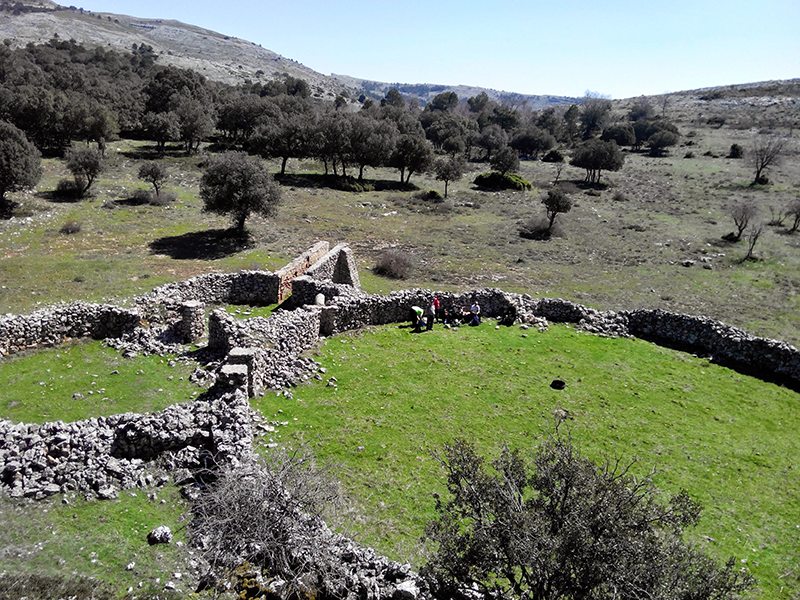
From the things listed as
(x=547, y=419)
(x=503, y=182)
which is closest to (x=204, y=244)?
(x=547, y=419)

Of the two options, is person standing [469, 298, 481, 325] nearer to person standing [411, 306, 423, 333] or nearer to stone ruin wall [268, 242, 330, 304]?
person standing [411, 306, 423, 333]

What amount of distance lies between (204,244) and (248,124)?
143 feet

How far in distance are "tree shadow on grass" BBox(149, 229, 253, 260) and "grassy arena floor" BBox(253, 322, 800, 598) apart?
43.5ft

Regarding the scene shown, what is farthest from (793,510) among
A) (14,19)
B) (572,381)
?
(14,19)

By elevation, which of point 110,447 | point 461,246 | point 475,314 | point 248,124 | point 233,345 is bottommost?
point 110,447

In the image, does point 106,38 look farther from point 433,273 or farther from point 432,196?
point 433,273

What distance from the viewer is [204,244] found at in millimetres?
29516

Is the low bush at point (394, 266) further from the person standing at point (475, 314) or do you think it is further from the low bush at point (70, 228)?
the low bush at point (70, 228)

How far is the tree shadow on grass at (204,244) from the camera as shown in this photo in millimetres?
27578

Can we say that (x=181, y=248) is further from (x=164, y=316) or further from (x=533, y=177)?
(x=533, y=177)

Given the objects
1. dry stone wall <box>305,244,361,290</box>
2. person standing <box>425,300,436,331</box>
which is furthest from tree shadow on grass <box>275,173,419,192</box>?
person standing <box>425,300,436,331</box>

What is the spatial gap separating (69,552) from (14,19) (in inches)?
7304

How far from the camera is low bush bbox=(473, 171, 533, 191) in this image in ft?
184

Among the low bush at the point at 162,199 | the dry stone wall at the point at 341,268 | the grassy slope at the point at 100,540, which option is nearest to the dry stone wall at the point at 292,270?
the dry stone wall at the point at 341,268
